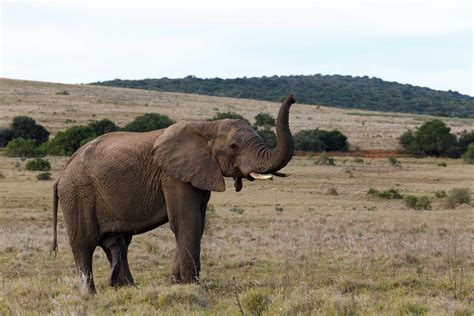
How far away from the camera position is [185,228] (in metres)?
10.0

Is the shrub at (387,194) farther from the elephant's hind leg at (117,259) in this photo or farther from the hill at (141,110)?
the hill at (141,110)

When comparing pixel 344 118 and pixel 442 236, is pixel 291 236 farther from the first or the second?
pixel 344 118

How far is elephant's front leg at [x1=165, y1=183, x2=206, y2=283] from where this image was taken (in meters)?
10.1

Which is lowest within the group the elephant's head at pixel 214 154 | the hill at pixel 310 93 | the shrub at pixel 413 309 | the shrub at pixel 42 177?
the shrub at pixel 42 177

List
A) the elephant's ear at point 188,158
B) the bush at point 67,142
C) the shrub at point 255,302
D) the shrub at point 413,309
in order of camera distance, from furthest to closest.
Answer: the bush at point 67,142, the elephant's ear at point 188,158, the shrub at point 255,302, the shrub at point 413,309

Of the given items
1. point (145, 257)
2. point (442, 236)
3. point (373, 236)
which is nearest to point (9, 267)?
point (145, 257)

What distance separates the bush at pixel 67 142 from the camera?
49.0 meters

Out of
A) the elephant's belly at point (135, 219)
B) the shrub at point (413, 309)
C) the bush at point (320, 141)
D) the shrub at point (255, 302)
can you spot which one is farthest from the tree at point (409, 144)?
the shrub at point (255, 302)

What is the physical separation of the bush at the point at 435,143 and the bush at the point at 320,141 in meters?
5.48

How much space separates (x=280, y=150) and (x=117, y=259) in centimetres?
288

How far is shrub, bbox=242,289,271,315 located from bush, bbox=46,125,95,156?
41.4 meters

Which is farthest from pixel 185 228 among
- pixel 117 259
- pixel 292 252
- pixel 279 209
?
pixel 279 209

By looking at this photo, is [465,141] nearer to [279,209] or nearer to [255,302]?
[279,209]

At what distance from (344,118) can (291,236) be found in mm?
81112
